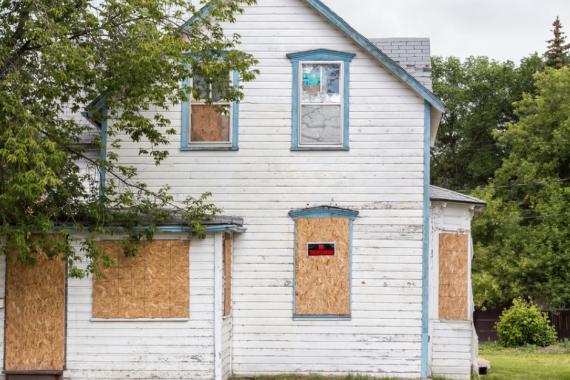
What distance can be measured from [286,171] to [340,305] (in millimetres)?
2672

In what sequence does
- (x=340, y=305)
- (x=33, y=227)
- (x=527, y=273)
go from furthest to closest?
(x=527, y=273) < (x=340, y=305) < (x=33, y=227)

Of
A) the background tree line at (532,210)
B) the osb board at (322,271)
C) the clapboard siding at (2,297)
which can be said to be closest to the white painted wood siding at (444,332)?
the osb board at (322,271)

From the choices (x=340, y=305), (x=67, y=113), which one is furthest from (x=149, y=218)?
(x=67, y=113)

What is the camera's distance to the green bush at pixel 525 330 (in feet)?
99.2

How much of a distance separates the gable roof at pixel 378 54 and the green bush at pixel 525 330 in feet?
53.5

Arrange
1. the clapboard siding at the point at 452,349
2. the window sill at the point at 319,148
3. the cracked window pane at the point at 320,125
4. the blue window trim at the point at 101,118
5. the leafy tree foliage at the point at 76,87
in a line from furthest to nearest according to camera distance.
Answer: the clapboard siding at the point at 452,349, the cracked window pane at the point at 320,125, the window sill at the point at 319,148, the blue window trim at the point at 101,118, the leafy tree foliage at the point at 76,87

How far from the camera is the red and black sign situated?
1642 centimetres

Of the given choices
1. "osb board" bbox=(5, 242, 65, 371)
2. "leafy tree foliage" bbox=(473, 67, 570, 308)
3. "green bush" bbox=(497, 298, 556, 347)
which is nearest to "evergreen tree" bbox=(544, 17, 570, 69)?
"leafy tree foliage" bbox=(473, 67, 570, 308)

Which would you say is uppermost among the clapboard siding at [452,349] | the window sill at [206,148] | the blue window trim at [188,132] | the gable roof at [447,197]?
the blue window trim at [188,132]

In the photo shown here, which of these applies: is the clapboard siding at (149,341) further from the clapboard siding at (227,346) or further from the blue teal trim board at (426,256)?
the blue teal trim board at (426,256)

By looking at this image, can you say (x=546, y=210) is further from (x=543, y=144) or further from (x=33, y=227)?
(x=33, y=227)

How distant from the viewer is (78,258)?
14.0m

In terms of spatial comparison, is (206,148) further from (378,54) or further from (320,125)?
(378,54)

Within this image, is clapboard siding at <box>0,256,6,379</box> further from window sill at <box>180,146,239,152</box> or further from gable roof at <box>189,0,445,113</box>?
gable roof at <box>189,0,445,113</box>
